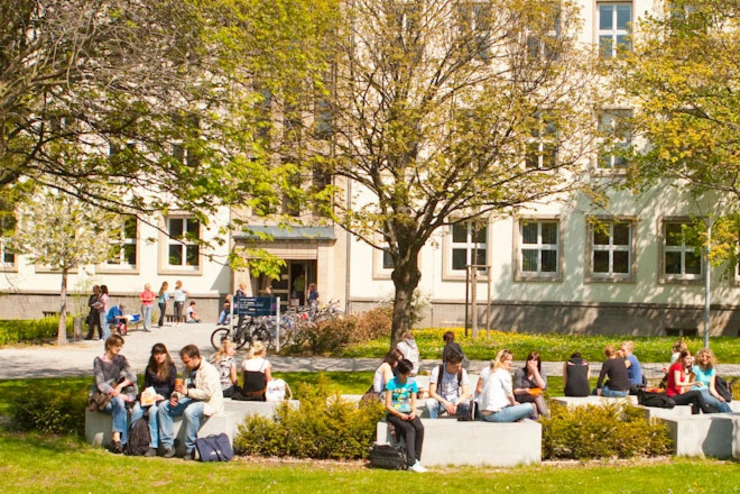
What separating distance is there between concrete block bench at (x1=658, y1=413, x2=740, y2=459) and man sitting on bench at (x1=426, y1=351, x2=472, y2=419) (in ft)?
9.34

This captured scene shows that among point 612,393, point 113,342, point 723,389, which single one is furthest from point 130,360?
point 723,389

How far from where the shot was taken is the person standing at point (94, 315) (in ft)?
91.2

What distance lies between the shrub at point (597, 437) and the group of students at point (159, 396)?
4.38 metres

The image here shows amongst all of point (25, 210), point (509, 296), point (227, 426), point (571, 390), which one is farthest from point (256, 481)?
point (509, 296)

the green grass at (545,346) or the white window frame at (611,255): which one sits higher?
the white window frame at (611,255)

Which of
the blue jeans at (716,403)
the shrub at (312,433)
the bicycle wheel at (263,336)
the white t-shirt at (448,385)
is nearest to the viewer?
the shrub at (312,433)

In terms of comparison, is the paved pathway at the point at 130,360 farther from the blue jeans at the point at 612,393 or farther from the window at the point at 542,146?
the blue jeans at the point at 612,393

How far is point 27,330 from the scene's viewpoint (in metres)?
27.7

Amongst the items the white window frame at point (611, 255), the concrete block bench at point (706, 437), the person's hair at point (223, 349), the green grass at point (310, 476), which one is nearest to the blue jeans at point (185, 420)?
the green grass at point (310, 476)

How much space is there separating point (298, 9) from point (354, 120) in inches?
97.9

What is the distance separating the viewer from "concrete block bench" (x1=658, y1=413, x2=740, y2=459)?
1202 cm

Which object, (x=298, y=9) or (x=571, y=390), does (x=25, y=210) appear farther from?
(x=571, y=390)

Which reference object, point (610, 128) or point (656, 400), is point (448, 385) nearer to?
point (656, 400)

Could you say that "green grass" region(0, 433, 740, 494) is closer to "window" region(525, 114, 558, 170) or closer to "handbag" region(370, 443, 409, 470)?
"handbag" region(370, 443, 409, 470)
